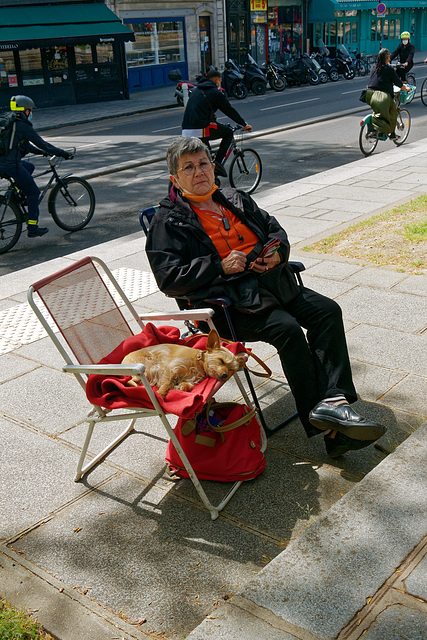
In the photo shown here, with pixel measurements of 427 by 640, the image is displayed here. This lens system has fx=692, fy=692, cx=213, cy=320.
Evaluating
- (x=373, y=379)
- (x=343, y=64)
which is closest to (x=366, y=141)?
(x=373, y=379)

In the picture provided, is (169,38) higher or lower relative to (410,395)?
higher

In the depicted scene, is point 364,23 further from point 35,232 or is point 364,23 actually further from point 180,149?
point 180,149

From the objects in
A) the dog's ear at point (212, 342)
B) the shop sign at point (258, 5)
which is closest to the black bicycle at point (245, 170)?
the dog's ear at point (212, 342)

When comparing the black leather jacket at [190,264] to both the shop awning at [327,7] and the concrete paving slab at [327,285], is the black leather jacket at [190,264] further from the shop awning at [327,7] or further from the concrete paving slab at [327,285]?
the shop awning at [327,7]

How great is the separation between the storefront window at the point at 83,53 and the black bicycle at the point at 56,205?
20.5 metres

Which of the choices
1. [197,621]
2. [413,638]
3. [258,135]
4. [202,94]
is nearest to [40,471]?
[197,621]

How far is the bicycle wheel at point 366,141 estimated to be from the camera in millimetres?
12802

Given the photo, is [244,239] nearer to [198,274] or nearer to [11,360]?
[198,274]

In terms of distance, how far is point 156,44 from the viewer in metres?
31.5

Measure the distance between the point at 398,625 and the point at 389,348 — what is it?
266cm

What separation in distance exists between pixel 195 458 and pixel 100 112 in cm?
2330

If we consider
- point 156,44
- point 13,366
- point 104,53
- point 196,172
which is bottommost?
point 13,366

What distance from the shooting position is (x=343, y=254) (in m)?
6.61

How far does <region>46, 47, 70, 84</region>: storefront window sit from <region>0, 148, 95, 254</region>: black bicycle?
19.7 meters
